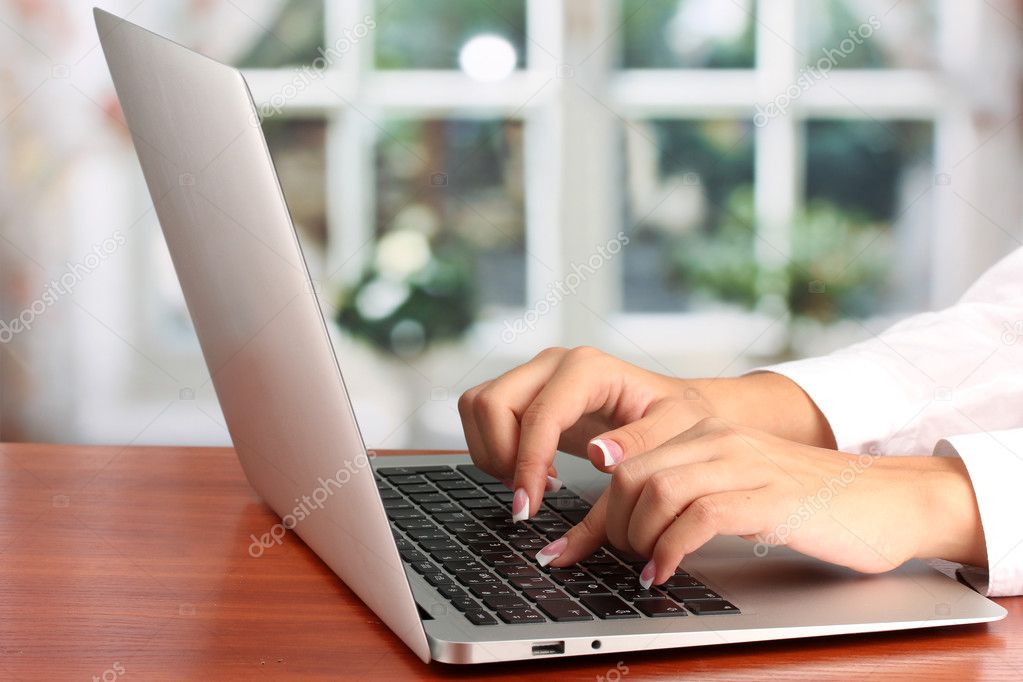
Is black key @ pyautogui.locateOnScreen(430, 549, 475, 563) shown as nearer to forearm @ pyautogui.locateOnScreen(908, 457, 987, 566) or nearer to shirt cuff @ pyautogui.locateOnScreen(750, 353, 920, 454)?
forearm @ pyautogui.locateOnScreen(908, 457, 987, 566)

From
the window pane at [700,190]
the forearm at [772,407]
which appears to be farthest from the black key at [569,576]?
the window pane at [700,190]

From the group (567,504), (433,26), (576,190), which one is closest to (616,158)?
(576,190)

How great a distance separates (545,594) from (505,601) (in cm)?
3

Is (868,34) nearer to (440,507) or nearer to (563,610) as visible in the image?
(440,507)

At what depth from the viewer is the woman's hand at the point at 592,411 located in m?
0.74

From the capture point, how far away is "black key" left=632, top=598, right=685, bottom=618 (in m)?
0.56

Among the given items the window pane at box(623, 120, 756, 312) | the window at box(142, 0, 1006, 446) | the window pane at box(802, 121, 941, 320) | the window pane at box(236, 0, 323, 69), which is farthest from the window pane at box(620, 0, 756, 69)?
the window pane at box(236, 0, 323, 69)

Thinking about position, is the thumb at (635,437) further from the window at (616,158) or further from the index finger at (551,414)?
the window at (616,158)

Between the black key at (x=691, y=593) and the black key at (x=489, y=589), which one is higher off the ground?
the black key at (x=489, y=589)

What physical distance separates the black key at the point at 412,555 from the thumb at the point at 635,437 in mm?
130

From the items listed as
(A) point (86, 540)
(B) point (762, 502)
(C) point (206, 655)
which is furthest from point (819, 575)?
(A) point (86, 540)

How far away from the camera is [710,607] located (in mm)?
577

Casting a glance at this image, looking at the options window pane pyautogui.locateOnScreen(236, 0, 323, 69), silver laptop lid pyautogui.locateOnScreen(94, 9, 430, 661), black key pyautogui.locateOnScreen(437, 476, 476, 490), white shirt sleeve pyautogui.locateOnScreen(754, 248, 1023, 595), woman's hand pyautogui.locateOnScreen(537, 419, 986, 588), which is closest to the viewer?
silver laptop lid pyautogui.locateOnScreen(94, 9, 430, 661)

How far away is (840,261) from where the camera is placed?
9.97ft
